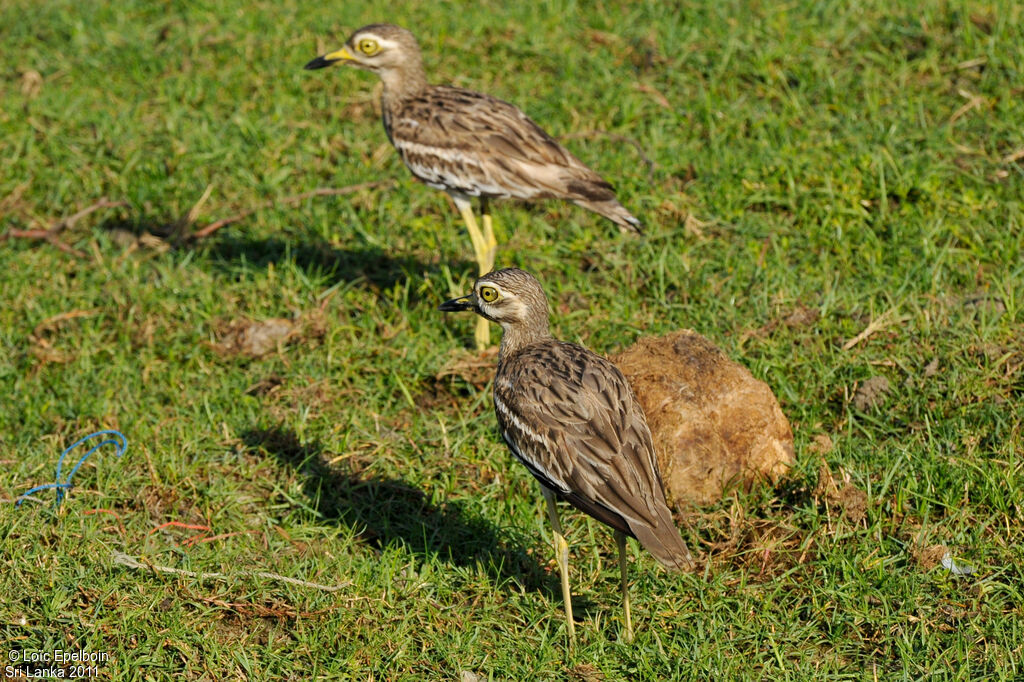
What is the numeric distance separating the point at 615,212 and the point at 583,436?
218 cm

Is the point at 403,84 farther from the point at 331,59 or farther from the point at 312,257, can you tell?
the point at 312,257

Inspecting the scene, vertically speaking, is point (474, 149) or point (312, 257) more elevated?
point (474, 149)

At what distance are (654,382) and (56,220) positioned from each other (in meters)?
4.44

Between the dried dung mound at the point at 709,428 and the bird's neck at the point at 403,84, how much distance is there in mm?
2706

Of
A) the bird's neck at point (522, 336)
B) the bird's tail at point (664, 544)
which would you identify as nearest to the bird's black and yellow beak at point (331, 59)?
the bird's neck at point (522, 336)

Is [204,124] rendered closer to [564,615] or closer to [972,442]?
[564,615]

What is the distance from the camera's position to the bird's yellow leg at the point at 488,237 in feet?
21.9

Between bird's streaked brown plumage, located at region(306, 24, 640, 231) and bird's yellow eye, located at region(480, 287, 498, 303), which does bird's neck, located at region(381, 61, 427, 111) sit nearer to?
bird's streaked brown plumage, located at region(306, 24, 640, 231)

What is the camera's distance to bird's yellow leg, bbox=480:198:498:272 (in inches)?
263

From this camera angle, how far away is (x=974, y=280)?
6.36 meters

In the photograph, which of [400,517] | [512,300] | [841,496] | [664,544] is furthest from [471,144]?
[664,544]

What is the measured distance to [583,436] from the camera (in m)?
4.55

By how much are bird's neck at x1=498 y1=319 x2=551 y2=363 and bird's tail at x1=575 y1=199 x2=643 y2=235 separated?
139cm

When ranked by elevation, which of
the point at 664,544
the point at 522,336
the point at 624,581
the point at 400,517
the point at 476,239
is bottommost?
the point at 400,517
